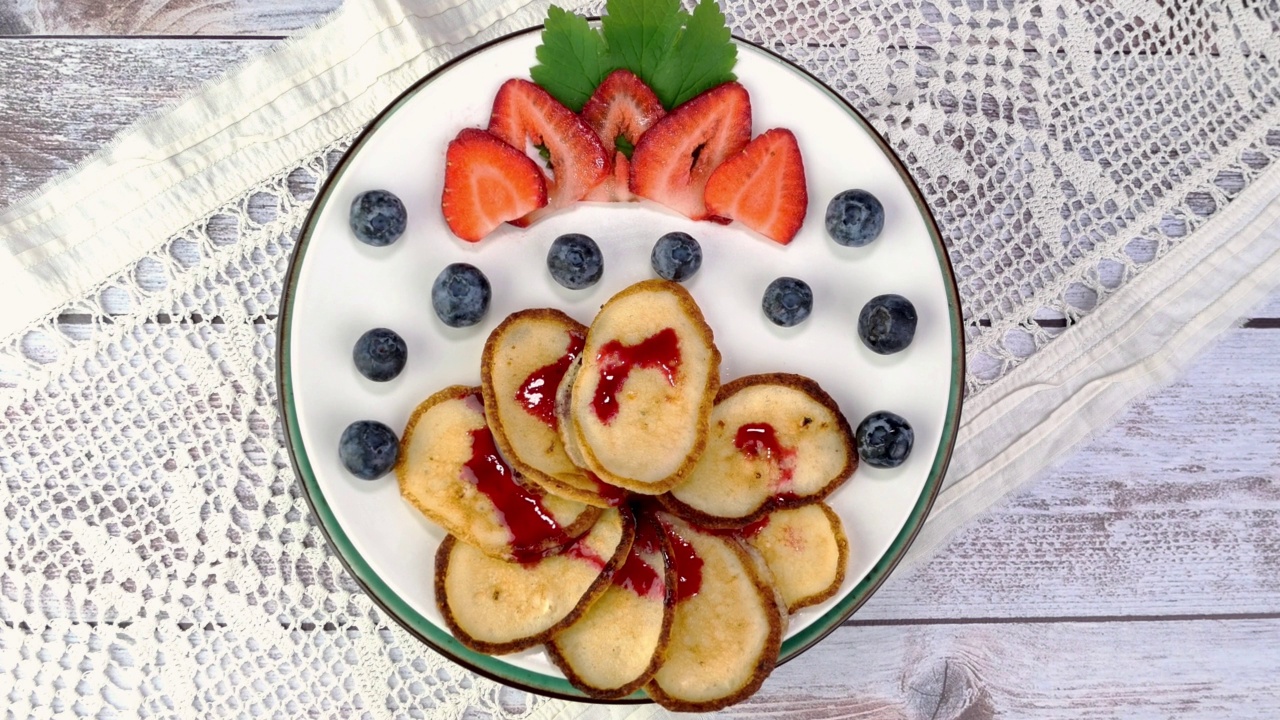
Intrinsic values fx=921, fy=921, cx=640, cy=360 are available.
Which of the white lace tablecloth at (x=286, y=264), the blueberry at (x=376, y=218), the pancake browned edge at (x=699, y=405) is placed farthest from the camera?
the white lace tablecloth at (x=286, y=264)

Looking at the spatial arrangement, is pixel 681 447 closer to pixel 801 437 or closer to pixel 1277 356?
pixel 801 437

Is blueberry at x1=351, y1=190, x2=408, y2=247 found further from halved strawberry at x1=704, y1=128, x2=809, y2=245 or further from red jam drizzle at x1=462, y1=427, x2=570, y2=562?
halved strawberry at x1=704, y1=128, x2=809, y2=245

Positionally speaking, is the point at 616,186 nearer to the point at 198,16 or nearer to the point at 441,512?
the point at 441,512

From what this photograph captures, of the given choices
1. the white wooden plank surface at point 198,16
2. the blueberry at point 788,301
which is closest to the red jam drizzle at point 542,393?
the blueberry at point 788,301

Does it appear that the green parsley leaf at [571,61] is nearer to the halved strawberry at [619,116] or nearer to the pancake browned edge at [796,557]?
the halved strawberry at [619,116]

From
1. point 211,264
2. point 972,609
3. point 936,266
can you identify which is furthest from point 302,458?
point 972,609
